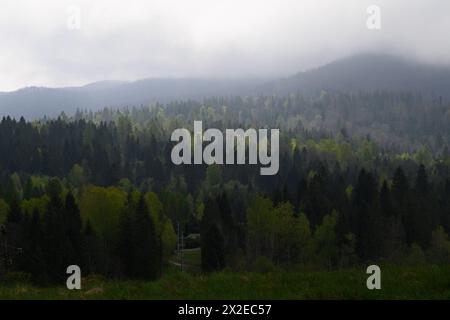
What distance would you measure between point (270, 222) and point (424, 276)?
71.5 metres

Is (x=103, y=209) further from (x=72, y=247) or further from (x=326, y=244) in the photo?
(x=326, y=244)

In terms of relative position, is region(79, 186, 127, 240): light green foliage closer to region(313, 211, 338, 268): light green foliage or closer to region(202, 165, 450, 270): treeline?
region(202, 165, 450, 270): treeline

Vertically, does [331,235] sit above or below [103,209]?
below

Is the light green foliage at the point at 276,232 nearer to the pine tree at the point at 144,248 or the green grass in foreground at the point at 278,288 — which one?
the pine tree at the point at 144,248

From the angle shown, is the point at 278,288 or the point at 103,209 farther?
the point at 103,209

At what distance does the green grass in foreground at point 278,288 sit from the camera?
47.2 feet

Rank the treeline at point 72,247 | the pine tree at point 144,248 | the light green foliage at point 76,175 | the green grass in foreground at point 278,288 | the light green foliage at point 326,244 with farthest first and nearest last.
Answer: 1. the light green foliage at point 76,175
2. the light green foliage at point 326,244
3. the pine tree at point 144,248
4. the treeline at point 72,247
5. the green grass in foreground at point 278,288

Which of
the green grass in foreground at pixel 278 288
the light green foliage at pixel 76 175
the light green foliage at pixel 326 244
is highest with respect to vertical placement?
the green grass in foreground at pixel 278 288

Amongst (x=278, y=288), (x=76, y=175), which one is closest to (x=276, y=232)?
(x=278, y=288)

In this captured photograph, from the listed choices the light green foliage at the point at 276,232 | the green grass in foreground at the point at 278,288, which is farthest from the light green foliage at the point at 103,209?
the green grass in foreground at the point at 278,288

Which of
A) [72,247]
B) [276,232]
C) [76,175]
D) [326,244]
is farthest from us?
[76,175]

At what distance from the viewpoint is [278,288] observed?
1577cm
